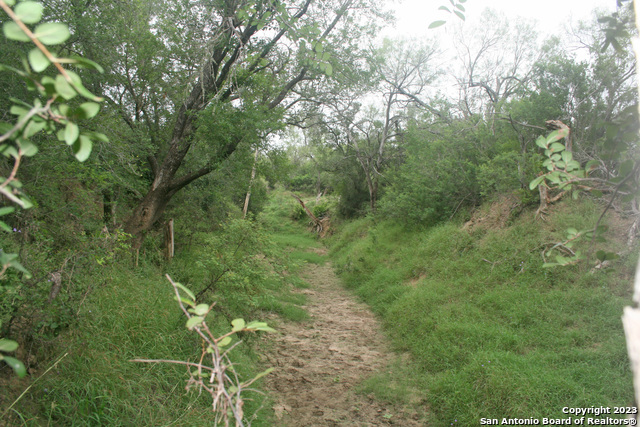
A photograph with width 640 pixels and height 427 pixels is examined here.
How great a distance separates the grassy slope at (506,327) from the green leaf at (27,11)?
4560mm

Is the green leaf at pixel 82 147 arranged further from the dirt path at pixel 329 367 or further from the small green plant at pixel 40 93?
the dirt path at pixel 329 367

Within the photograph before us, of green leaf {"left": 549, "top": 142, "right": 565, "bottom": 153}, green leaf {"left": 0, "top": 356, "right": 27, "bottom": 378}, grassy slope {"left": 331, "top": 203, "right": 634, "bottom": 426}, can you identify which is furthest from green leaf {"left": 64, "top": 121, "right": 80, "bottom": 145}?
grassy slope {"left": 331, "top": 203, "right": 634, "bottom": 426}

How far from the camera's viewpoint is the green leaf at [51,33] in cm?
80

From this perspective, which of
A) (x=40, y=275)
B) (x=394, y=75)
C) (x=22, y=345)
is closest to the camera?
(x=22, y=345)

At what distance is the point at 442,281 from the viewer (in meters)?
7.57

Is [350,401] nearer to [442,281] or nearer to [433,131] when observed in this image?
[442,281]

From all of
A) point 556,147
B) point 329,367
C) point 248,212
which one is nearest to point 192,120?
point 248,212

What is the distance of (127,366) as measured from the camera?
344 cm

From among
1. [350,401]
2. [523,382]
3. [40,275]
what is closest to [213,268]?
[40,275]

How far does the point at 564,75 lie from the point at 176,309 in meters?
9.00

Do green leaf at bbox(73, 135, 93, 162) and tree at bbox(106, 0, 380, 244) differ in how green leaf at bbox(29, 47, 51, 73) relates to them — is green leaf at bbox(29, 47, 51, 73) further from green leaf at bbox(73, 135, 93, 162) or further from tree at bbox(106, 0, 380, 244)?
tree at bbox(106, 0, 380, 244)

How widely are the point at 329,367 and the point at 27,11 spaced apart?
5.45 m

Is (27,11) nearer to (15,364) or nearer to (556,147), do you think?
(15,364)

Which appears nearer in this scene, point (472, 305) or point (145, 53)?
point (472, 305)
